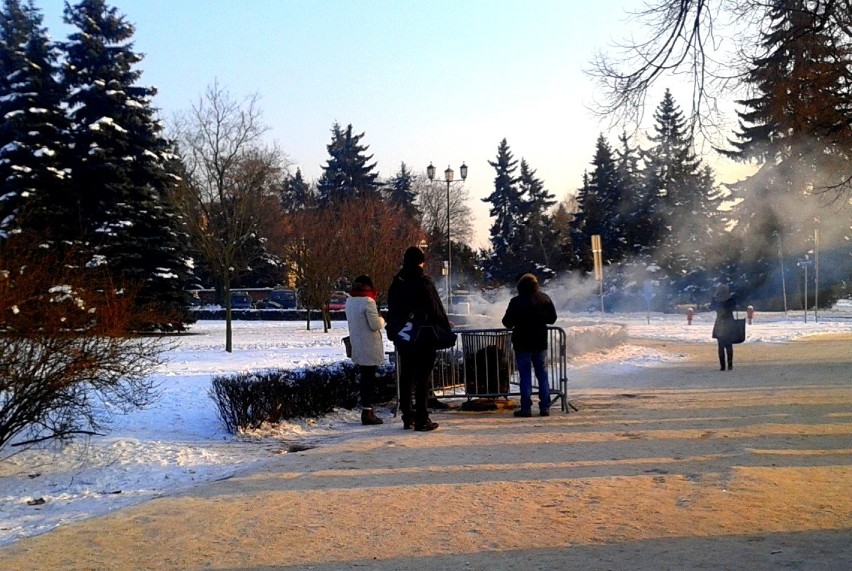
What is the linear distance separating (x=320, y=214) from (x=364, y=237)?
6.02m

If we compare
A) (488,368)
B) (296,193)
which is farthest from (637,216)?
(488,368)

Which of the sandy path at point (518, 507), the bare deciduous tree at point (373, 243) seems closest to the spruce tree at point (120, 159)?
the bare deciduous tree at point (373, 243)

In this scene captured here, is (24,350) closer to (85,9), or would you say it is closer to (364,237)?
(364,237)

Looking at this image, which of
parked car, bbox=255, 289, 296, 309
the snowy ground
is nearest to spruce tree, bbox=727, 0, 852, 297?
the snowy ground

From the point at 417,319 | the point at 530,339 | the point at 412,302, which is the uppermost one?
the point at 412,302

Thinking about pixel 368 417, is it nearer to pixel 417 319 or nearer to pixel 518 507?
pixel 417 319

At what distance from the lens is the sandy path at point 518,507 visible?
4727mm

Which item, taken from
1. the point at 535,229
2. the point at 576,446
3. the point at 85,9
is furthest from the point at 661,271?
the point at 576,446

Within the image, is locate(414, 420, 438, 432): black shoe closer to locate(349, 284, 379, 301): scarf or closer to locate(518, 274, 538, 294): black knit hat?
locate(349, 284, 379, 301): scarf

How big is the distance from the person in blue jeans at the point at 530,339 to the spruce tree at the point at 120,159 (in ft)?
77.5

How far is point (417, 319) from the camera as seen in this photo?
941 centimetres

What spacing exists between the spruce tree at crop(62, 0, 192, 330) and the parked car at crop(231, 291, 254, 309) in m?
31.3

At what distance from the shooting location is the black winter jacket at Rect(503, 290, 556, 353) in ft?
34.6

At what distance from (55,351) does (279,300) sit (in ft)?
195
